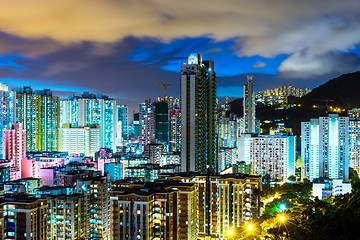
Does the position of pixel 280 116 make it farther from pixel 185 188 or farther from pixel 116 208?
pixel 116 208

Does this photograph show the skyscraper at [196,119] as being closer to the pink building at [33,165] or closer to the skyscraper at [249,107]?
the pink building at [33,165]

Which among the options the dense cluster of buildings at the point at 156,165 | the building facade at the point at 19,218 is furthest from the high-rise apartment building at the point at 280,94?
the building facade at the point at 19,218

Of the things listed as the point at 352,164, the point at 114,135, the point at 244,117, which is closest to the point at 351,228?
the point at 352,164

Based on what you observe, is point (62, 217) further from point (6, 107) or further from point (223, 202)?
point (6, 107)

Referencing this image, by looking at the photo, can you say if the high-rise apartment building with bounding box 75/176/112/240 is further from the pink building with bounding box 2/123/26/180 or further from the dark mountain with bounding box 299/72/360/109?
the dark mountain with bounding box 299/72/360/109

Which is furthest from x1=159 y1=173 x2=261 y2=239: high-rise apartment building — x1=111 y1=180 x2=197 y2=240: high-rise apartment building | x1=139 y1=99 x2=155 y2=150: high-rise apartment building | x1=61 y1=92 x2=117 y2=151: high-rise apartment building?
x1=61 y1=92 x2=117 y2=151: high-rise apartment building

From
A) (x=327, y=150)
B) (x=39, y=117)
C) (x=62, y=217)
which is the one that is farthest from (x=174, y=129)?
(x=62, y=217)
